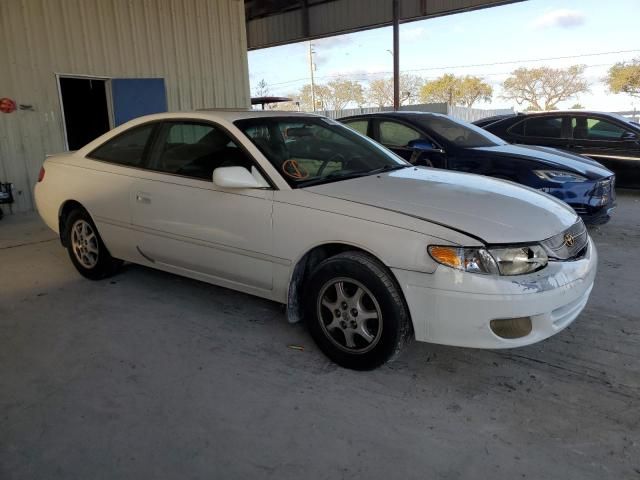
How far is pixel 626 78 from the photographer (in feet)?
134

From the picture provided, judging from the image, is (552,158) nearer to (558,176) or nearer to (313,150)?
(558,176)

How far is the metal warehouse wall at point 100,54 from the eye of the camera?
7.72 meters

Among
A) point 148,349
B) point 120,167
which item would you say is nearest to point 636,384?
point 148,349

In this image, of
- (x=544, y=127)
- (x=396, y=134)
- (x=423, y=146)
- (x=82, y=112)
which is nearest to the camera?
(x=423, y=146)

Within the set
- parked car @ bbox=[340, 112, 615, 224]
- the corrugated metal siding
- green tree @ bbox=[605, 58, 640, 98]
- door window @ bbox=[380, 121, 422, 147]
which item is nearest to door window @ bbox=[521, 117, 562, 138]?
parked car @ bbox=[340, 112, 615, 224]

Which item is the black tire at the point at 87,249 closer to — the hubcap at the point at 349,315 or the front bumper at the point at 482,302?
the hubcap at the point at 349,315

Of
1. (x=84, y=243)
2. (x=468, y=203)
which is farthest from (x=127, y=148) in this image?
(x=468, y=203)

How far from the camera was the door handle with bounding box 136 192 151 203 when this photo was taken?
3656 millimetres

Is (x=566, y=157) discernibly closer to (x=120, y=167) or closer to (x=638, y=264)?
(x=638, y=264)

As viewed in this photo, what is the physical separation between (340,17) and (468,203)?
14.7 meters

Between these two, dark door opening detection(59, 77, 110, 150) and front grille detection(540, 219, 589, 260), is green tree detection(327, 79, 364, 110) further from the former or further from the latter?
front grille detection(540, 219, 589, 260)

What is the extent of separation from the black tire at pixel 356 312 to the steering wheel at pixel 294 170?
0.61 m

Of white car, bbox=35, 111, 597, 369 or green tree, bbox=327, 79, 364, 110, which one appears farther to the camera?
green tree, bbox=327, 79, 364, 110

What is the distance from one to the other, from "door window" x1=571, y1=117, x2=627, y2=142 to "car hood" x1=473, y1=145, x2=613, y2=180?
225cm
